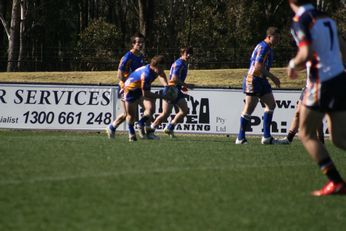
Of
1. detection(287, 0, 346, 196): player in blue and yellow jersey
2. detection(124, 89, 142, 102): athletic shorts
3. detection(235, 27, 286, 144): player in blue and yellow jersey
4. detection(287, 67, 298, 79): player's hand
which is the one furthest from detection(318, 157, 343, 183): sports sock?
detection(124, 89, 142, 102): athletic shorts

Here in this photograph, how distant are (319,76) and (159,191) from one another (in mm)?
1907

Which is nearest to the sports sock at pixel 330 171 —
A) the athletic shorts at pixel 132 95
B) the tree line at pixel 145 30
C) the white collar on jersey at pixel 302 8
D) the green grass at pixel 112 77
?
the white collar on jersey at pixel 302 8

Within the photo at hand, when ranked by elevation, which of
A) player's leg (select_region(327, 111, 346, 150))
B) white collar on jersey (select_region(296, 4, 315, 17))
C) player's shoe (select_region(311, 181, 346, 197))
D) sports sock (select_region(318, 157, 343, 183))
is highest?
white collar on jersey (select_region(296, 4, 315, 17))

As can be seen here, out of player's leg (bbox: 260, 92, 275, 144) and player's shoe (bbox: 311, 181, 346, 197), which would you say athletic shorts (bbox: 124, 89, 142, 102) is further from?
player's shoe (bbox: 311, 181, 346, 197)

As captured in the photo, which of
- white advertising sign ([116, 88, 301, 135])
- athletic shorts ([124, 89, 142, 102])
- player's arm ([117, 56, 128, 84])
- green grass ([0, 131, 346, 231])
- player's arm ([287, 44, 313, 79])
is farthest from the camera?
white advertising sign ([116, 88, 301, 135])

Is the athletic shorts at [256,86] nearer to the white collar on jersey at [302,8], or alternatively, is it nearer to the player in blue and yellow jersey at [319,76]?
the player in blue and yellow jersey at [319,76]

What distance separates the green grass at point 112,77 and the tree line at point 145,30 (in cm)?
73

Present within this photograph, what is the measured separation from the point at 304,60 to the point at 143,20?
107 ft

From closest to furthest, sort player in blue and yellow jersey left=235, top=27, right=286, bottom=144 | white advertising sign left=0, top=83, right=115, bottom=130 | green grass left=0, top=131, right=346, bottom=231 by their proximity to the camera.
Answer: green grass left=0, top=131, right=346, bottom=231
player in blue and yellow jersey left=235, top=27, right=286, bottom=144
white advertising sign left=0, top=83, right=115, bottom=130

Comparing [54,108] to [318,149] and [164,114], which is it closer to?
[164,114]

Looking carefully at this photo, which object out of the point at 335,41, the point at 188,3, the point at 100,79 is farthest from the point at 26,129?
the point at 188,3

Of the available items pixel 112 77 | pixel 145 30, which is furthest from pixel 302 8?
pixel 145 30

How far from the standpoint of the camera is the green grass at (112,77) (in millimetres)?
32062

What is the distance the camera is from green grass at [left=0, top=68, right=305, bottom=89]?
32.1 meters
